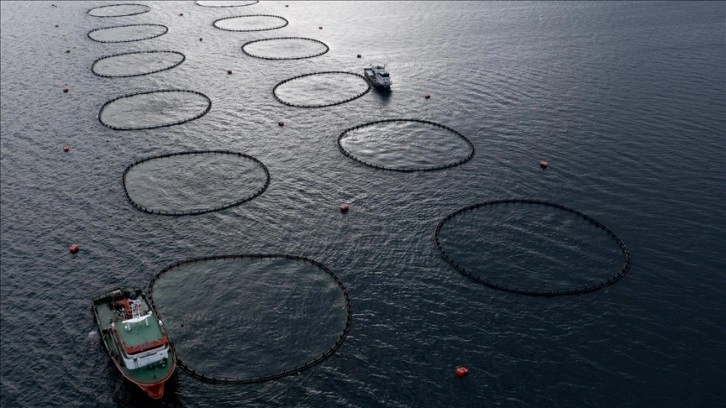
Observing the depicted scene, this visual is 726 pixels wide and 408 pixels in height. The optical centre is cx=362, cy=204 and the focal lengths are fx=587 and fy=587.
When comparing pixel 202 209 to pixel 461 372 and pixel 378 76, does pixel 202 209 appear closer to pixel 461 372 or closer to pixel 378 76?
pixel 461 372

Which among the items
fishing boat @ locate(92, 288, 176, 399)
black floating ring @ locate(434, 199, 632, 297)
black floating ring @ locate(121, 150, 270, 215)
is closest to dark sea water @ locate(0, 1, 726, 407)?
black floating ring @ locate(434, 199, 632, 297)

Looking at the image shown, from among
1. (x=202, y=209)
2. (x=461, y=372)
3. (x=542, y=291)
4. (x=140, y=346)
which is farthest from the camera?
(x=202, y=209)

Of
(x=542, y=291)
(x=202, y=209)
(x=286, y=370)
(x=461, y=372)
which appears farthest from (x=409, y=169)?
(x=286, y=370)

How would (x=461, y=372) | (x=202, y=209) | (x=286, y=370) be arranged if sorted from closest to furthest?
(x=461, y=372) < (x=286, y=370) < (x=202, y=209)

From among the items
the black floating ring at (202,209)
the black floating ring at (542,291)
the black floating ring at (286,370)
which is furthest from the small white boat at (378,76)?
the black floating ring at (286,370)

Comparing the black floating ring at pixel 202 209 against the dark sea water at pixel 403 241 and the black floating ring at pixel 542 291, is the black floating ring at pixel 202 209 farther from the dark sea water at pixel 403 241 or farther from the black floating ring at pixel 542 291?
the black floating ring at pixel 542 291

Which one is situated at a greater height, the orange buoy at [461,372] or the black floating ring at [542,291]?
the black floating ring at [542,291]

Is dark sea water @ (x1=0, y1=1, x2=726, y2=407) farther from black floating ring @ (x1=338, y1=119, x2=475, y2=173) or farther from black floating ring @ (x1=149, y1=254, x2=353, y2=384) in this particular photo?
black floating ring @ (x1=338, y1=119, x2=475, y2=173)
